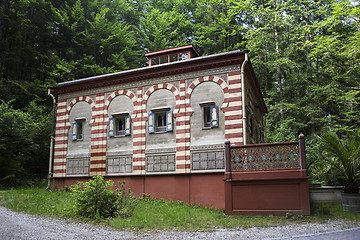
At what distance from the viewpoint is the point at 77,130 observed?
1991 cm

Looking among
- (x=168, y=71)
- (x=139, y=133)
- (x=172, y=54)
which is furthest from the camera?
(x=172, y=54)

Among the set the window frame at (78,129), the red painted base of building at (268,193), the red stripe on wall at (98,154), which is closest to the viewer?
the red painted base of building at (268,193)

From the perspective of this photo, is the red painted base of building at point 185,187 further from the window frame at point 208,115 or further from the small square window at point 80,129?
the small square window at point 80,129

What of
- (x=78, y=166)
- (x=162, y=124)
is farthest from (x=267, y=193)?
(x=78, y=166)

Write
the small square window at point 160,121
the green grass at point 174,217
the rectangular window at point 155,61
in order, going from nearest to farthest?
the green grass at point 174,217 → the small square window at point 160,121 → the rectangular window at point 155,61

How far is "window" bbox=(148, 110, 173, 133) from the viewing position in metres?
17.2

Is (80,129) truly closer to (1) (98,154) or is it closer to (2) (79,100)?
(2) (79,100)

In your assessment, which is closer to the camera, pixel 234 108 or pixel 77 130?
pixel 234 108

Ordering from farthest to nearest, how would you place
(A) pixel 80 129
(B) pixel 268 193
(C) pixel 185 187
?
(A) pixel 80 129, (C) pixel 185 187, (B) pixel 268 193

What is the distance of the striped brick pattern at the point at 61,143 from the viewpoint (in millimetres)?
19844

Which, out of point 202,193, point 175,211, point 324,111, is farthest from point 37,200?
point 324,111

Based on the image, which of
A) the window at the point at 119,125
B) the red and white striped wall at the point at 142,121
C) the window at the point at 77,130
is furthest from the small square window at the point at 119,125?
the window at the point at 77,130

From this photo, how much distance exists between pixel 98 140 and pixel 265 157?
10.5 m

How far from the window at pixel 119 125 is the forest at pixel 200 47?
29.2 ft
